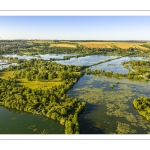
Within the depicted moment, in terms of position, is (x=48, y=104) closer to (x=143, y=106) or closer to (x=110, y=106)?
(x=110, y=106)

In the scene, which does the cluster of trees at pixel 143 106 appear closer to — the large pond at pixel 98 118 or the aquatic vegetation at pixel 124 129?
the large pond at pixel 98 118

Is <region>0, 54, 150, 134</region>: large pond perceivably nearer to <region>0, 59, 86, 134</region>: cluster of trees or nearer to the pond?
the pond

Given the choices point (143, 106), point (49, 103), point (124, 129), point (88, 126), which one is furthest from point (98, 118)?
point (49, 103)

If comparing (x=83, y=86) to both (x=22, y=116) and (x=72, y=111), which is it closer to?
(x=72, y=111)

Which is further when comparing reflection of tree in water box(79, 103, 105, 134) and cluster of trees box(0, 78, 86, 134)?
cluster of trees box(0, 78, 86, 134)

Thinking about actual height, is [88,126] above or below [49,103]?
below

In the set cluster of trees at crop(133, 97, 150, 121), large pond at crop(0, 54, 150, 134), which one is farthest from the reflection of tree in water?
cluster of trees at crop(133, 97, 150, 121)

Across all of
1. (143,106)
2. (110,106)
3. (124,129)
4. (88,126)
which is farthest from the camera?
(110,106)

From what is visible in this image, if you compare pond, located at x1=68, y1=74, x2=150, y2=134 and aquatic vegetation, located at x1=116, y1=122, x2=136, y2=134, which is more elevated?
pond, located at x1=68, y1=74, x2=150, y2=134

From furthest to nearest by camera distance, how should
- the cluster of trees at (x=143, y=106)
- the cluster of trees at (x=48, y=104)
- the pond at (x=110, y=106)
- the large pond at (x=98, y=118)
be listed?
the cluster of trees at (x=143, y=106) < the cluster of trees at (x=48, y=104) < the pond at (x=110, y=106) < the large pond at (x=98, y=118)

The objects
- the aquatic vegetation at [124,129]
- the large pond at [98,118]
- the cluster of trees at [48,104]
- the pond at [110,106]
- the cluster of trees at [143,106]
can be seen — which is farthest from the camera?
the cluster of trees at [143,106]

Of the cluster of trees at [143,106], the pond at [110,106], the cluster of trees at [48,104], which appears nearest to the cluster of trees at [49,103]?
the cluster of trees at [48,104]
